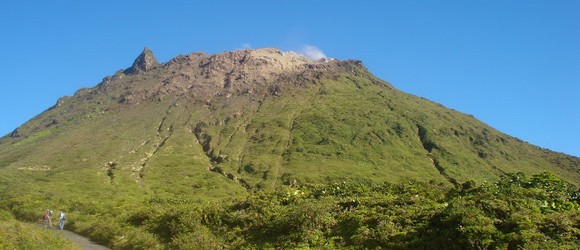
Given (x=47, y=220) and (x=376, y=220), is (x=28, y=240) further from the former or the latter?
(x=47, y=220)

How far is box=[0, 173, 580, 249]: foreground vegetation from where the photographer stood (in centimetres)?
1944

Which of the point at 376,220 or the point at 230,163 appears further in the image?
the point at 230,163

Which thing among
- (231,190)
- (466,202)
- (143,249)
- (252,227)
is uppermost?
(231,190)

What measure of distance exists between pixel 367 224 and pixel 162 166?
476 feet

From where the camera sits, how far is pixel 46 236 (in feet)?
96.7

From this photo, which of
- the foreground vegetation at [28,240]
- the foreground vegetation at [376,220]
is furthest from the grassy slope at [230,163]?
the foreground vegetation at [376,220]

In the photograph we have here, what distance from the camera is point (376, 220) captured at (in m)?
24.2

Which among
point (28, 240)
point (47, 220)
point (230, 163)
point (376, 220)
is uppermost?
point (230, 163)

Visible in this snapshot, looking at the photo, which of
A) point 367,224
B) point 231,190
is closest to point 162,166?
point 231,190

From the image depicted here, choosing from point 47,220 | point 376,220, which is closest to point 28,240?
point 376,220

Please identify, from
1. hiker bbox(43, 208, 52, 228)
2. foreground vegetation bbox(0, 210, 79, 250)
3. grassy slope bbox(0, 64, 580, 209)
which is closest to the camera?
foreground vegetation bbox(0, 210, 79, 250)

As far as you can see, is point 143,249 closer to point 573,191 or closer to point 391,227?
point 391,227

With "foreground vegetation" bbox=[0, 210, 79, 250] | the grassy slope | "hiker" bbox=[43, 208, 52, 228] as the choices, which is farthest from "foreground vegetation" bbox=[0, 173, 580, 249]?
the grassy slope

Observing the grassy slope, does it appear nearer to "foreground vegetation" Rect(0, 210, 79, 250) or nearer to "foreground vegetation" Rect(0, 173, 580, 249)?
"foreground vegetation" Rect(0, 210, 79, 250)
